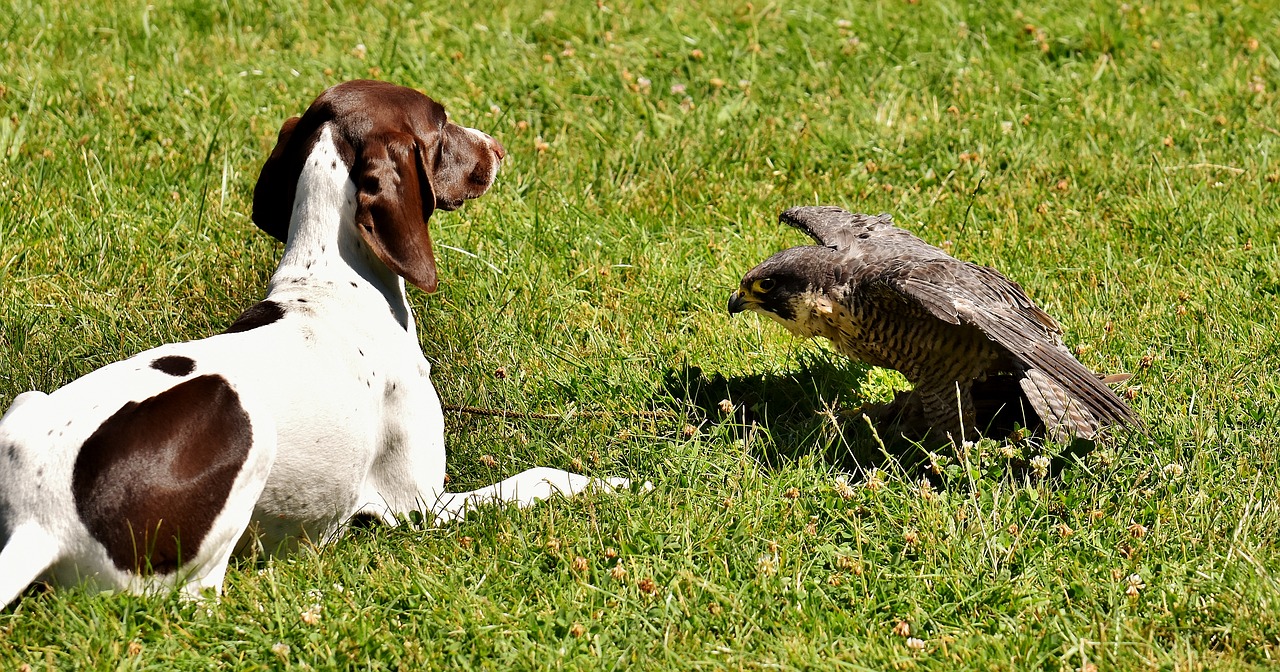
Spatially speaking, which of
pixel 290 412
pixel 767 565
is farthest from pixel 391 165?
pixel 767 565

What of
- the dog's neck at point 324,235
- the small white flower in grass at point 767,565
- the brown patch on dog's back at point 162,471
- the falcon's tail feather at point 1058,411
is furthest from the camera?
the falcon's tail feather at point 1058,411

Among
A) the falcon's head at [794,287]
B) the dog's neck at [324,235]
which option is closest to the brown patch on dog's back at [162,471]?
the dog's neck at [324,235]

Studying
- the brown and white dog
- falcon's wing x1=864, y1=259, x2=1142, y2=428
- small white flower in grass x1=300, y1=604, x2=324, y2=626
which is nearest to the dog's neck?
the brown and white dog

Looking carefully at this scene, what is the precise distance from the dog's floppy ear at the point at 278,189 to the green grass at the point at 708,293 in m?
0.95

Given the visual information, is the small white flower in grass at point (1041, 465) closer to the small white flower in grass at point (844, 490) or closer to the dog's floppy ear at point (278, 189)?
the small white flower in grass at point (844, 490)

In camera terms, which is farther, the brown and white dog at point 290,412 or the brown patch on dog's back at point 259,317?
the brown patch on dog's back at point 259,317

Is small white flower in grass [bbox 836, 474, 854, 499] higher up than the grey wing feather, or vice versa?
the grey wing feather

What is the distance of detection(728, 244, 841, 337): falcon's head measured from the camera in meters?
4.68

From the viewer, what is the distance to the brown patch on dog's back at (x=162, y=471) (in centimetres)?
320

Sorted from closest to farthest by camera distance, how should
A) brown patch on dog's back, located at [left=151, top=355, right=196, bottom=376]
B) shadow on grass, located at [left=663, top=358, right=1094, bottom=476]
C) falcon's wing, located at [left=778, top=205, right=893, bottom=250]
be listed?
brown patch on dog's back, located at [left=151, top=355, right=196, bottom=376]
shadow on grass, located at [left=663, top=358, right=1094, bottom=476]
falcon's wing, located at [left=778, top=205, right=893, bottom=250]

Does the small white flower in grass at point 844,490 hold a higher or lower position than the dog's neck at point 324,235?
lower

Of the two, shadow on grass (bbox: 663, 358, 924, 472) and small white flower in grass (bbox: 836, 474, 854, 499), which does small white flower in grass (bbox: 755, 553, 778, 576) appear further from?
shadow on grass (bbox: 663, 358, 924, 472)

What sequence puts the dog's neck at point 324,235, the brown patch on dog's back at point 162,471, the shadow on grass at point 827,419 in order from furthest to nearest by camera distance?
the shadow on grass at point 827,419 → the dog's neck at point 324,235 → the brown patch on dog's back at point 162,471

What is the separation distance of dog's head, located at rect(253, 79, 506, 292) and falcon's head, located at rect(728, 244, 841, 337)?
3.87 feet
